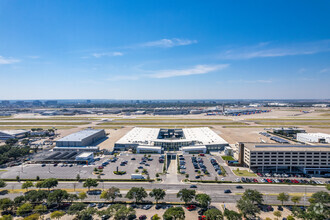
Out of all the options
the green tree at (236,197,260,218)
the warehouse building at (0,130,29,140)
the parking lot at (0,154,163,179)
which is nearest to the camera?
the green tree at (236,197,260,218)

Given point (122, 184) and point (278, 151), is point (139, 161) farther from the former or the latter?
point (278, 151)

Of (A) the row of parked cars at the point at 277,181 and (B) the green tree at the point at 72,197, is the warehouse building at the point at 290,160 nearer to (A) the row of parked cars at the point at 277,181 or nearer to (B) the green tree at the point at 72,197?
(A) the row of parked cars at the point at 277,181

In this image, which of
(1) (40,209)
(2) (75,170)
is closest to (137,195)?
(1) (40,209)

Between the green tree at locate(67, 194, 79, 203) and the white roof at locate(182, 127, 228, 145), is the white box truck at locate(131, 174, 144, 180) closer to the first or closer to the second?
the green tree at locate(67, 194, 79, 203)

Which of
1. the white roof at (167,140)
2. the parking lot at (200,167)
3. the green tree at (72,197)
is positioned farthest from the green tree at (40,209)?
the white roof at (167,140)

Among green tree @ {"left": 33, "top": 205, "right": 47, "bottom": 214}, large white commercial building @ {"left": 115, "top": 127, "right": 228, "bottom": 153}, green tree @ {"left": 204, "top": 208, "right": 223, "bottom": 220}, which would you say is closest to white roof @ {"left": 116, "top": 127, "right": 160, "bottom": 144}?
large white commercial building @ {"left": 115, "top": 127, "right": 228, "bottom": 153}

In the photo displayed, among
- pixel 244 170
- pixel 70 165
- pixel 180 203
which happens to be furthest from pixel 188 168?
pixel 70 165
